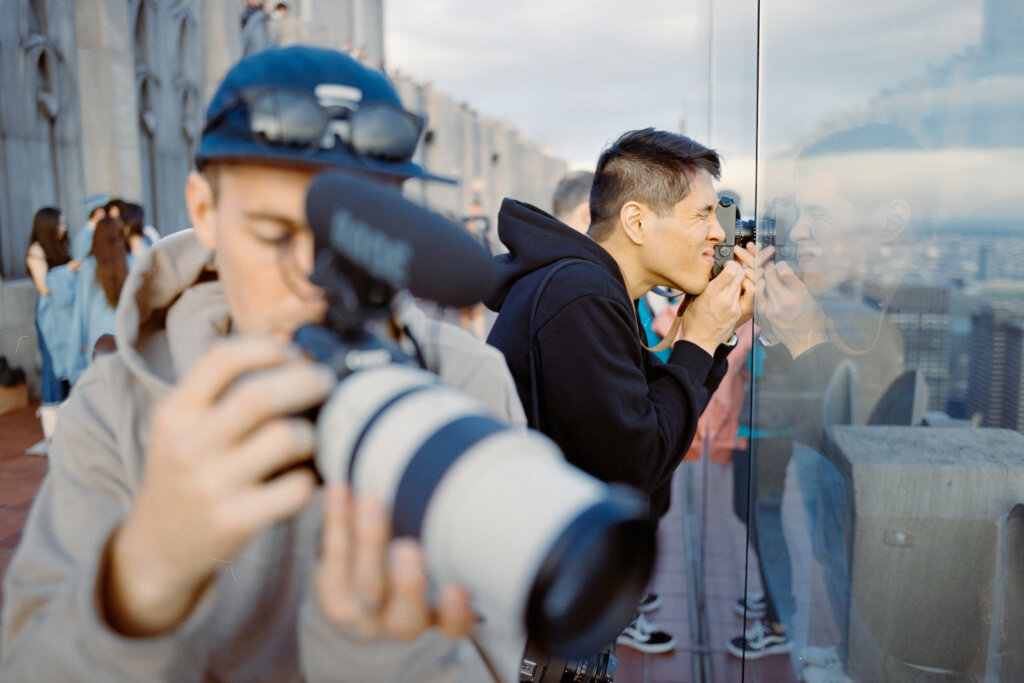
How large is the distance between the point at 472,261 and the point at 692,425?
3.39 feet

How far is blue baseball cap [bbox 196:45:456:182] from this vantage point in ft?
2.11

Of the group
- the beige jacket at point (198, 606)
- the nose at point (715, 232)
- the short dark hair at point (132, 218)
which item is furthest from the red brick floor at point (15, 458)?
the nose at point (715, 232)

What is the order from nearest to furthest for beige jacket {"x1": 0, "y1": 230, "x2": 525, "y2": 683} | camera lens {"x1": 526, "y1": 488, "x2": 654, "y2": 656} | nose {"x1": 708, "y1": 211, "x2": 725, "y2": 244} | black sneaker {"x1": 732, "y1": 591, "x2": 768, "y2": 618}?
camera lens {"x1": 526, "y1": 488, "x2": 654, "y2": 656} < beige jacket {"x1": 0, "y1": 230, "x2": 525, "y2": 683} < nose {"x1": 708, "y1": 211, "x2": 725, "y2": 244} < black sneaker {"x1": 732, "y1": 591, "x2": 768, "y2": 618}

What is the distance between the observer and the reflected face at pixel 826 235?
154 cm

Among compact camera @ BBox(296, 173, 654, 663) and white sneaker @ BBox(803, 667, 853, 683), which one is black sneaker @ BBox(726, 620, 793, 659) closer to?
white sneaker @ BBox(803, 667, 853, 683)

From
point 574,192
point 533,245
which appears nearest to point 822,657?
point 533,245

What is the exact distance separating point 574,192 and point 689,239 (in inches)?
92.7

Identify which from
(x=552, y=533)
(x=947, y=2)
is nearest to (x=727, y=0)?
(x=947, y=2)

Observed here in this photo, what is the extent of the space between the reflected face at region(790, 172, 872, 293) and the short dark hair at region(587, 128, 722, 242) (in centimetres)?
22

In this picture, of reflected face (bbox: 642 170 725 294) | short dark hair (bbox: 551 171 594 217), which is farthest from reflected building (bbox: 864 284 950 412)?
short dark hair (bbox: 551 171 594 217)

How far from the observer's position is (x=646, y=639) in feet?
11.0

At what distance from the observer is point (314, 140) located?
0.65 metres

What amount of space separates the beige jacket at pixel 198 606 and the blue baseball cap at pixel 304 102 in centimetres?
16

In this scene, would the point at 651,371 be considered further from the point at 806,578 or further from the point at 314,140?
the point at 314,140
